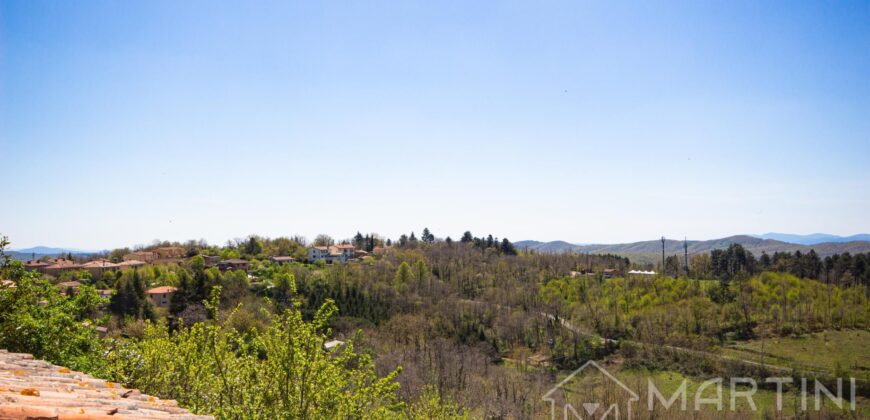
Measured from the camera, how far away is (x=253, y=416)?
6625 mm

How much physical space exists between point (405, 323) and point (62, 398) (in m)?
43.8

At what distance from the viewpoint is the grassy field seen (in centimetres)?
A: 4056

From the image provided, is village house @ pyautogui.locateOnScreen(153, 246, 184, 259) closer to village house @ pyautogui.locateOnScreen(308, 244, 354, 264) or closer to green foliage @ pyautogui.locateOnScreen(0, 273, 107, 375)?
village house @ pyautogui.locateOnScreen(308, 244, 354, 264)

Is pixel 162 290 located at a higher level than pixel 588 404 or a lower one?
higher

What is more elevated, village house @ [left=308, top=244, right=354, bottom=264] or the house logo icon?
village house @ [left=308, top=244, right=354, bottom=264]

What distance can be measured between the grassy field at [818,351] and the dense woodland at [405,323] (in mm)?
1992

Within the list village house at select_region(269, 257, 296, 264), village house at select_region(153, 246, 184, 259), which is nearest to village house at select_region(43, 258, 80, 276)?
village house at select_region(153, 246, 184, 259)

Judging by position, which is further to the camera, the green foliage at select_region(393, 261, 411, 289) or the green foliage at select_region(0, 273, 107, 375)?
the green foliage at select_region(393, 261, 411, 289)

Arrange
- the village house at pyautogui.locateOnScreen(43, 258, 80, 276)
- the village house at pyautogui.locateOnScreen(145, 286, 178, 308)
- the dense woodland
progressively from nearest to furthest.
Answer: the dense woodland
the village house at pyautogui.locateOnScreen(145, 286, 178, 308)
the village house at pyautogui.locateOnScreen(43, 258, 80, 276)

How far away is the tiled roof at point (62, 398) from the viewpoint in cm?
292

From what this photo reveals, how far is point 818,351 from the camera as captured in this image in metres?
44.2

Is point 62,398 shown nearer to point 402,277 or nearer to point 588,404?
point 588,404

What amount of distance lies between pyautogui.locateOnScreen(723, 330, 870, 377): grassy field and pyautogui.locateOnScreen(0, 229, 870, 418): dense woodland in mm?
1992

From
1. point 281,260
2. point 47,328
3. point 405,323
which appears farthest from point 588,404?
point 281,260
